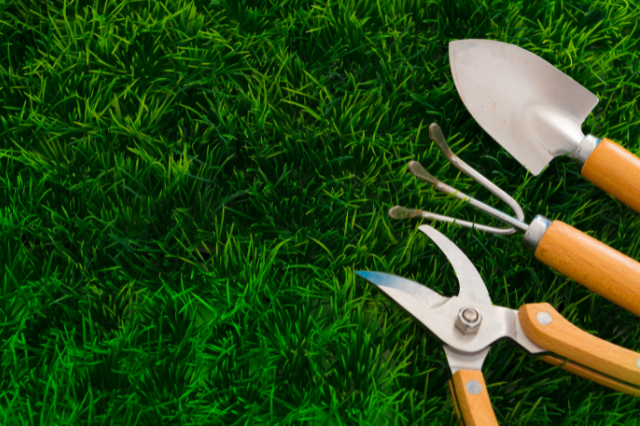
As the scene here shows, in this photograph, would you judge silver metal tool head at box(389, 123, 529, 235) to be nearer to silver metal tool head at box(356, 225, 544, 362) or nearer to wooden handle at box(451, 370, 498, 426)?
silver metal tool head at box(356, 225, 544, 362)

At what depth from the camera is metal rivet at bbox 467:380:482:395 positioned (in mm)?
1181

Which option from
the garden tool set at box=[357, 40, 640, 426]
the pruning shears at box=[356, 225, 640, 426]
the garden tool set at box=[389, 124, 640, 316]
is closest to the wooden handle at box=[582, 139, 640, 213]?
the garden tool set at box=[357, 40, 640, 426]

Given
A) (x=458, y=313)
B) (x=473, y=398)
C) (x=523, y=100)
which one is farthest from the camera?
(x=523, y=100)

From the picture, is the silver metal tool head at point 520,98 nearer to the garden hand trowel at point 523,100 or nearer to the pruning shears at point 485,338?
the garden hand trowel at point 523,100

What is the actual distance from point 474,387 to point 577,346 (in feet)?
0.93

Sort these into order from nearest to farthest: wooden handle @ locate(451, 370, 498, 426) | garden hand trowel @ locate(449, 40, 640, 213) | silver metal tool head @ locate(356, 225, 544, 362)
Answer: wooden handle @ locate(451, 370, 498, 426) → silver metal tool head @ locate(356, 225, 544, 362) → garden hand trowel @ locate(449, 40, 640, 213)

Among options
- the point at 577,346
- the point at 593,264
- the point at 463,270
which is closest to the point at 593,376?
the point at 577,346

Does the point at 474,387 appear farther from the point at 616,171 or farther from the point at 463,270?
the point at 616,171

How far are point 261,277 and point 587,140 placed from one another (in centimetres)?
112

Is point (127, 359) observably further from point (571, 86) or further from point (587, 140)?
point (571, 86)

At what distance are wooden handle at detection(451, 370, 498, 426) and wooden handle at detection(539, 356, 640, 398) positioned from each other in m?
0.23

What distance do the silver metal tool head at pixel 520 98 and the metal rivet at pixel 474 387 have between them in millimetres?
769

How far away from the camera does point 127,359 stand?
1.33m

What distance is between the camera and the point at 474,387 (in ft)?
3.90
